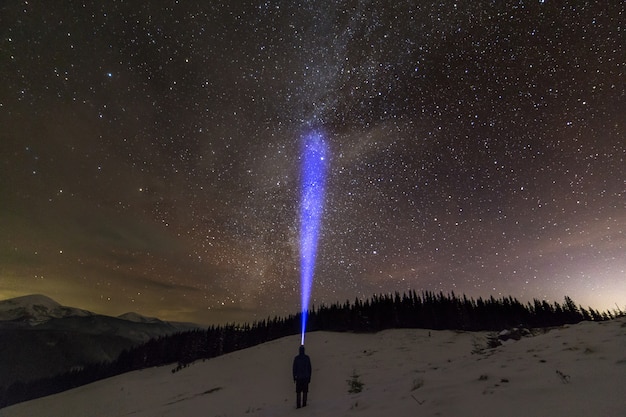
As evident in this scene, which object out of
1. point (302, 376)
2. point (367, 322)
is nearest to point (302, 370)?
point (302, 376)

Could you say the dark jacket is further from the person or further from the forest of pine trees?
the forest of pine trees

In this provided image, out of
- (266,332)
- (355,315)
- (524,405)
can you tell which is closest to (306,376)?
(524,405)

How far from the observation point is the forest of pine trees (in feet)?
181

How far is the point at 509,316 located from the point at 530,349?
2319 inches

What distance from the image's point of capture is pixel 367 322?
56844 millimetres

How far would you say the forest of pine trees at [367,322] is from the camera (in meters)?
55.2

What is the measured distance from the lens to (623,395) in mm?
3973

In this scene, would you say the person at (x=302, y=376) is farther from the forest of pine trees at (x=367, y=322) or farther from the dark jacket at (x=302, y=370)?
the forest of pine trees at (x=367, y=322)

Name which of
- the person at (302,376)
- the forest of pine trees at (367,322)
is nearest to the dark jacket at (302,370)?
the person at (302,376)

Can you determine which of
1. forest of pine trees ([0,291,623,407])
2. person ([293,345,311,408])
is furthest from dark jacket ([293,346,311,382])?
forest of pine trees ([0,291,623,407])

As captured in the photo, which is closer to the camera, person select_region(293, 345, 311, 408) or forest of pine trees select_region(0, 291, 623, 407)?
person select_region(293, 345, 311, 408)

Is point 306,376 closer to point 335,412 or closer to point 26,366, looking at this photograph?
point 335,412

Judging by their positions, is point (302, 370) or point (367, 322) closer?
point (302, 370)

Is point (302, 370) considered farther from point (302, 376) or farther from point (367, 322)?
point (367, 322)
